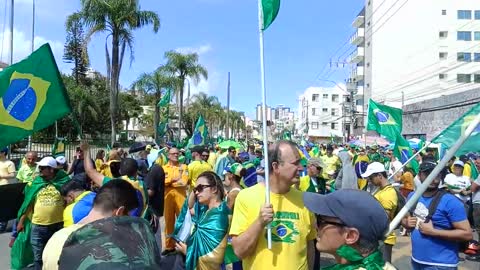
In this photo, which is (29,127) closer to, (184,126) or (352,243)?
(352,243)

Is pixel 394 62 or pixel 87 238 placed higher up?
pixel 394 62

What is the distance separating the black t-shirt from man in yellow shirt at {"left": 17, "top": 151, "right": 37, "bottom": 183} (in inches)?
108

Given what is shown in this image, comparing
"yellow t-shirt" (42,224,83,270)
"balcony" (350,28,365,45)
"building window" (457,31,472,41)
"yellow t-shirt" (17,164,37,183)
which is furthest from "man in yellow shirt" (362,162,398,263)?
"balcony" (350,28,365,45)

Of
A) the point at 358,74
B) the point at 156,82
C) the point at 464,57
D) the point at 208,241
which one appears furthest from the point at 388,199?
the point at 358,74

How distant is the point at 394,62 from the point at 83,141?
226ft

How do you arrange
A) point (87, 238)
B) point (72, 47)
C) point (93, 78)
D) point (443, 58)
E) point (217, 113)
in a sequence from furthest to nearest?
point (217, 113), point (443, 58), point (93, 78), point (72, 47), point (87, 238)

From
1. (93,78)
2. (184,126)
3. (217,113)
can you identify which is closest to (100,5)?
(93,78)

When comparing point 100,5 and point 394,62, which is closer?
point 100,5

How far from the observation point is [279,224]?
3314 millimetres

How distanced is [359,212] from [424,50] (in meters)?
70.0

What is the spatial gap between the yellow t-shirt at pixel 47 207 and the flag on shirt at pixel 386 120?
851 cm

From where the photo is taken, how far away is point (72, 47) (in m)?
43.5

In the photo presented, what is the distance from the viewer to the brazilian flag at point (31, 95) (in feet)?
14.0

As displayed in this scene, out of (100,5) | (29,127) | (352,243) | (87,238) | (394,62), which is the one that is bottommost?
(352,243)
